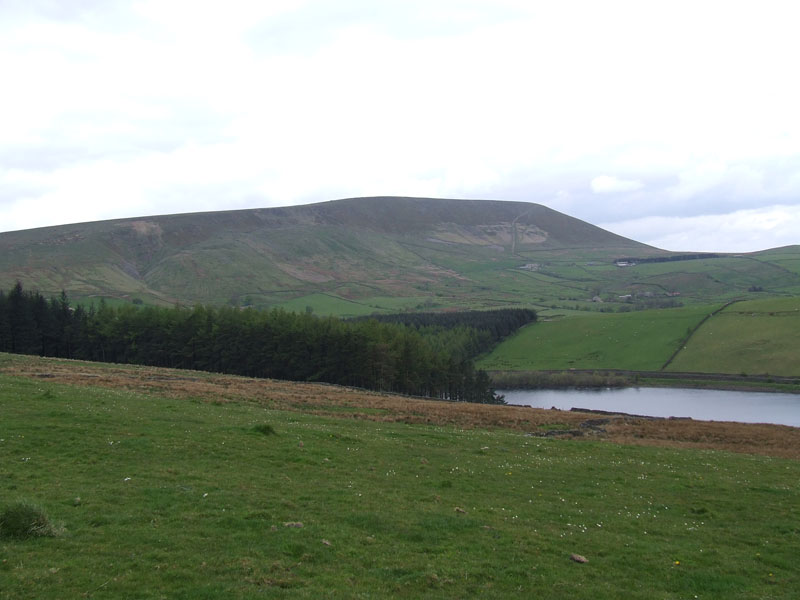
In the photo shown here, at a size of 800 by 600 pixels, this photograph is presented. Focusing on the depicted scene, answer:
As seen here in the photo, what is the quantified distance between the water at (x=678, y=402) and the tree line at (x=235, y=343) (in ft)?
114

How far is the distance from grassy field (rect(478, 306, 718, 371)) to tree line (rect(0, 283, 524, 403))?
75.8 m

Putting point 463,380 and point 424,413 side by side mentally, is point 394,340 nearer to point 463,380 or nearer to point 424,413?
point 463,380

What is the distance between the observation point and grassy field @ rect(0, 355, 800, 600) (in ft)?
42.6

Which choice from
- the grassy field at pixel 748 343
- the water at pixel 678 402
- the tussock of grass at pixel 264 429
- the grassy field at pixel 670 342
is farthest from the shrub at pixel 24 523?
the grassy field at pixel 748 343

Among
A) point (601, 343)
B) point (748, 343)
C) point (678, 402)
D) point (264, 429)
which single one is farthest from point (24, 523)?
point (601, 343)

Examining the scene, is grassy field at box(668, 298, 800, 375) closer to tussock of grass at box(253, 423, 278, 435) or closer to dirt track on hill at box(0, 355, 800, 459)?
dirt track on hill at box(0, 355, 800, 459)

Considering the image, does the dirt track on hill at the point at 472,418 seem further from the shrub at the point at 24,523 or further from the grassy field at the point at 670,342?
the grassy field at the point at 670,342

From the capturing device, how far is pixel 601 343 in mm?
176500

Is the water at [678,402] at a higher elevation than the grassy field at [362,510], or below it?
below

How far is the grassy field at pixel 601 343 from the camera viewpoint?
531 feet

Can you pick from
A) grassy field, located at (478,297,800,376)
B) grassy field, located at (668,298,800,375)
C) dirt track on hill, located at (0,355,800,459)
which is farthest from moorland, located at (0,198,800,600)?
grassy field, located at (478,297,800,376)

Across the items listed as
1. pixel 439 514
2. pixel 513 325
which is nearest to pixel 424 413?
pixel 439 514

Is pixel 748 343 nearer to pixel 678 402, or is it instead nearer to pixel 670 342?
pixel 670 342

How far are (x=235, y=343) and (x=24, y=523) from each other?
257ft
